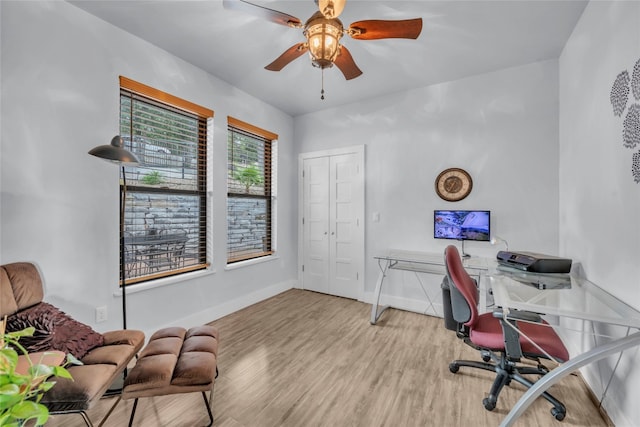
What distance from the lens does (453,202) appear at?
10.6 ft

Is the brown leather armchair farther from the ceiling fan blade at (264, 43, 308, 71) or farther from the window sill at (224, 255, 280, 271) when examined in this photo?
the ceiling fan blade at (264, 43, 308, 71)

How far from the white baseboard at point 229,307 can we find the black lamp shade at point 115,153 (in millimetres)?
1622

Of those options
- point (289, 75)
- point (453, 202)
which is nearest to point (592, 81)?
point (453, 202)

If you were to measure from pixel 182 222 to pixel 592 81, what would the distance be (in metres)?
3.68

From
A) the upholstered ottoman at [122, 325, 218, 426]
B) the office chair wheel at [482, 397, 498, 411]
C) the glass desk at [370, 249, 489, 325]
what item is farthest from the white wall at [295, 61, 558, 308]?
the upholstered ottoman at [122, 325, 218, 426]

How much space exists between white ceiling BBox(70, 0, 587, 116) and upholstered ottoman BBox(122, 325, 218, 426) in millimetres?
2395

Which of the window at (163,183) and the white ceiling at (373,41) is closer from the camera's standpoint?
the white ceiling at (373,41)

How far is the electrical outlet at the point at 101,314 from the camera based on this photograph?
223 cm

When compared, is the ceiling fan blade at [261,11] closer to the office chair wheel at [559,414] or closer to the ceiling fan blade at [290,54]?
the ceiling fan blade at [290,54]

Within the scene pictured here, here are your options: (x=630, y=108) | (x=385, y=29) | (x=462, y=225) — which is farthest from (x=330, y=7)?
(x=462, y=225)

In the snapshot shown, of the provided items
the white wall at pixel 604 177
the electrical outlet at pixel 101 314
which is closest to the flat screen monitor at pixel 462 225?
the white wall at pixel 604 177

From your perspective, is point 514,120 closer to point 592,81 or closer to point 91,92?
point 592,81

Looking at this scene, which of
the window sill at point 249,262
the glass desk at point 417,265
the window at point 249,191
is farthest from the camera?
the window at point 249,191

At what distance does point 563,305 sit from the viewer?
4.82ft
